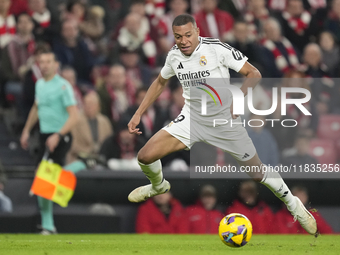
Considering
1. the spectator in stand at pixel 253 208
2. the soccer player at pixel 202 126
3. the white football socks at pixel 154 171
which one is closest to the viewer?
the soccer player at pixel 202 126

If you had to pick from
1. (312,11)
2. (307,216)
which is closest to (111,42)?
(312,11)

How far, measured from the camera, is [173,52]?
283 inches

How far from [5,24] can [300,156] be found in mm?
5986

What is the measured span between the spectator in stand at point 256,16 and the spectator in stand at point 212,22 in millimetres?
569

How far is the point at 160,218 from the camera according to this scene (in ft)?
33.3

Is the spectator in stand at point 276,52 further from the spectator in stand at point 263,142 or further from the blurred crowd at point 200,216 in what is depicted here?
the blurred crowd at point 200,216

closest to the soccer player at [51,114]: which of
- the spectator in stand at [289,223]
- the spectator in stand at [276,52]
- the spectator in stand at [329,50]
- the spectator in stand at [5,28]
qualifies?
the spectator in stand at [5,28]

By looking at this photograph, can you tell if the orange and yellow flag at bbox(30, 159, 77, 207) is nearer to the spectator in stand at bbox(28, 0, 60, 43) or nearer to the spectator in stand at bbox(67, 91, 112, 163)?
the spectator in stand at bbox(67, 91, 112, 163)

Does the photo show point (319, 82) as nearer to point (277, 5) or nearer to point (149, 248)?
point (277, 5)

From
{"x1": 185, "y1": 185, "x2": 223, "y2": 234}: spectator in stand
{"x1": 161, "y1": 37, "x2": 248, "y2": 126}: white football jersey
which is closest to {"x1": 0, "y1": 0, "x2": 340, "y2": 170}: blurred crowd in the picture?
{"x1": 185, "y1": 185, "x2": 223, "y2": 234}: spectator in stand

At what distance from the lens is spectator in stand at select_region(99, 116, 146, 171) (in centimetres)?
1055

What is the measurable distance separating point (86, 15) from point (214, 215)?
5.17 metres

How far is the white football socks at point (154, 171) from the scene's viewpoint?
285 inches

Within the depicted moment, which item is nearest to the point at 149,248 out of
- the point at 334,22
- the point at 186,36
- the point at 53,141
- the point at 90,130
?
the point at 186,36
